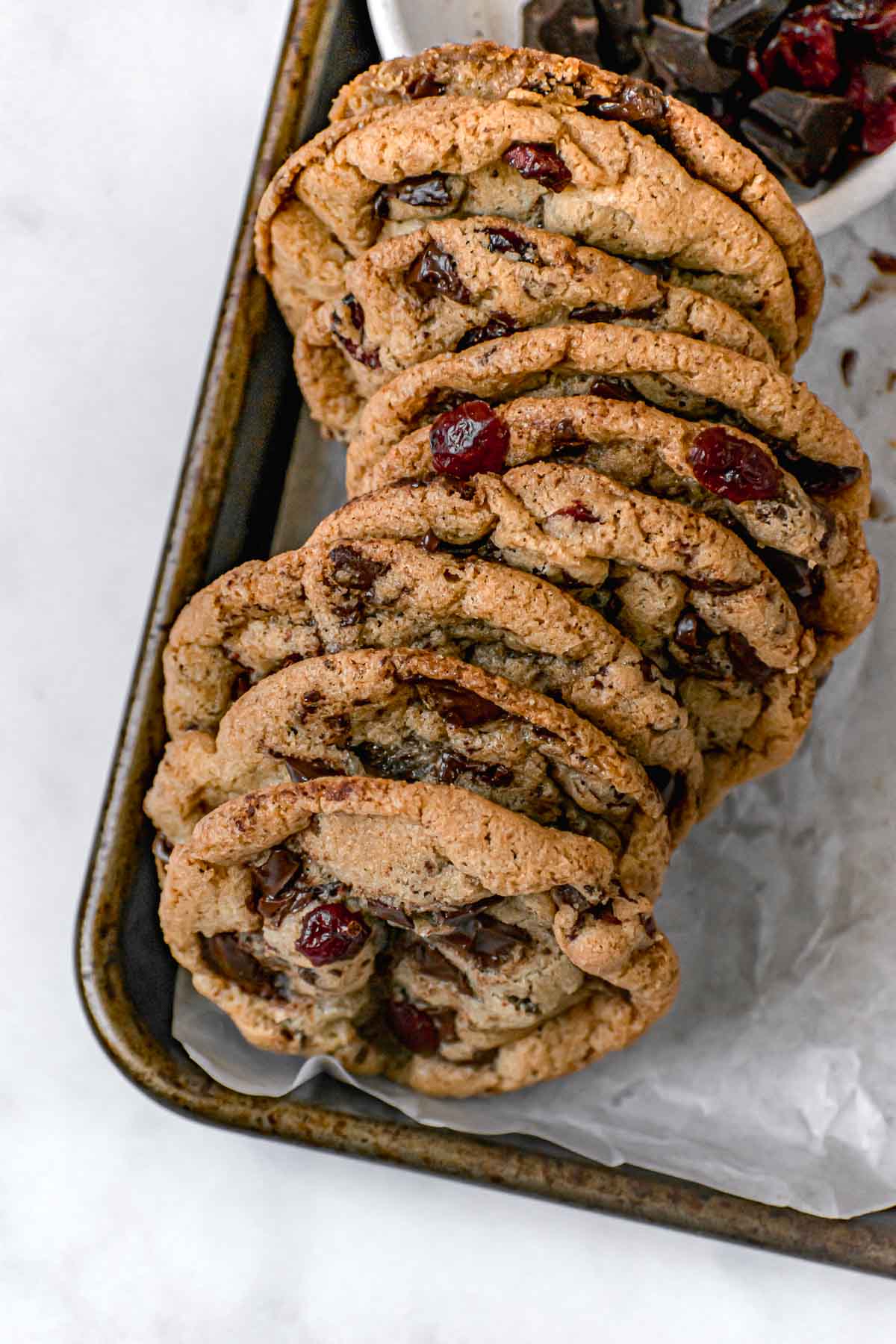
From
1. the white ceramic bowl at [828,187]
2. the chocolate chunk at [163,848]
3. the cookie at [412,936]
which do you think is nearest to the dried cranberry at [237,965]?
the cookie at [412,936]

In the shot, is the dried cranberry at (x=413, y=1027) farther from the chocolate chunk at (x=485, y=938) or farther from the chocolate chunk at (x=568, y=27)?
the chocolate chunk at (x=568, y=27)

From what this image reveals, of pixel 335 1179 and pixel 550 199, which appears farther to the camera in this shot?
pixel 335 1179

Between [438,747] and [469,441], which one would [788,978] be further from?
[469,441]

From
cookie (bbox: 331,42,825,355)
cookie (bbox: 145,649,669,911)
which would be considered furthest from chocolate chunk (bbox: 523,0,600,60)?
cookie (bbox: 145,649,669,911)

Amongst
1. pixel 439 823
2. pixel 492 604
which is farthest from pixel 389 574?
pixel 439 823

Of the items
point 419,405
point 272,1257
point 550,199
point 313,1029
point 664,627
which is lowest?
point 272,1257

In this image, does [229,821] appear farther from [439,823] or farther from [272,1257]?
[272,1257]
